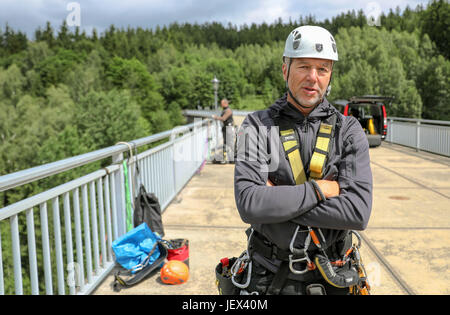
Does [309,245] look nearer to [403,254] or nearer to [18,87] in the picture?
[403,254]

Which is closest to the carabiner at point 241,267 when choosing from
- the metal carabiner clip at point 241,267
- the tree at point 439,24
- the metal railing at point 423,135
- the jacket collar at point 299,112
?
the metal carabiner clip at point 241,267

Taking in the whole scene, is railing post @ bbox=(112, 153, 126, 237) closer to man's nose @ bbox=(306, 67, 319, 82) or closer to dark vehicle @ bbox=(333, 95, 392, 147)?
man's nose @ bbox=(306, 67, 319, 82)

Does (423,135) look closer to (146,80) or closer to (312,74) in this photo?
(312,74)

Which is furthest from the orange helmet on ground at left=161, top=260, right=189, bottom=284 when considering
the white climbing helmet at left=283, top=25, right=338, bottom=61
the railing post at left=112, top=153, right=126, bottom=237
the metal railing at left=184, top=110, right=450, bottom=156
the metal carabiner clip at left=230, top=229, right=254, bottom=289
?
the metal railing at left=184, top=110, right=450, bottom=156

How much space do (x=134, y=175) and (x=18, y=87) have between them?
81182 millimetres

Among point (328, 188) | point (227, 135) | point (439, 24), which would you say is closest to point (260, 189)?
point (328, 188)

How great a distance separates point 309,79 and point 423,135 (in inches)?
Answer: 593

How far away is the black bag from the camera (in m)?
4.63

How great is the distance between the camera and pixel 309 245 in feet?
6.12

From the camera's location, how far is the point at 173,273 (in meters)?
3.95

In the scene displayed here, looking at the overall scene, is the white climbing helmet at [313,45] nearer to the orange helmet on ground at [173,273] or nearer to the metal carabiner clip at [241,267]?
the metal carabiner clip at [241,267]

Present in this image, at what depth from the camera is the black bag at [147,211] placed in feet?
15.2

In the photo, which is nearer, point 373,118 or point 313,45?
point 313,45

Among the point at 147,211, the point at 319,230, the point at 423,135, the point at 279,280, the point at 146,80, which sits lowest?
the point at 147,211
